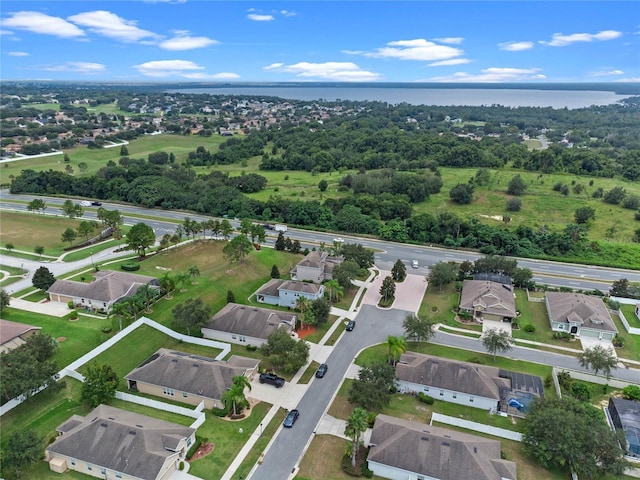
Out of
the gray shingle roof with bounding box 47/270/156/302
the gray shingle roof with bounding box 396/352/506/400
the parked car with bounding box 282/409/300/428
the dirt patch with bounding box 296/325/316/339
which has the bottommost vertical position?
the parked car with bounding box 282/409/300/428

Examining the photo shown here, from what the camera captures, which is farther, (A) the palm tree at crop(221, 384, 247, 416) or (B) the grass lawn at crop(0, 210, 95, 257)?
(B) the grass lawn at crop(0, 210, 95, 257)

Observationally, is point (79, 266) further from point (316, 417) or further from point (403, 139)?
point (403, 139)

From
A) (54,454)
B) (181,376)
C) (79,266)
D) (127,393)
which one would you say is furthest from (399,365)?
(79,266)

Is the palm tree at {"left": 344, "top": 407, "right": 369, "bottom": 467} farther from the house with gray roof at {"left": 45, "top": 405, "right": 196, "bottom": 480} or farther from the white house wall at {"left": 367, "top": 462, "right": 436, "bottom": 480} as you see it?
the house with gray roof at {"left": 45, "top": 405, "right": 196, "bottom": 480}

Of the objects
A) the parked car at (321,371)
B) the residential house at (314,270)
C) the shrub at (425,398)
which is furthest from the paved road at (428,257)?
the shrub at (425,398)

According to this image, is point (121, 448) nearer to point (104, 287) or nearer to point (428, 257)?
point (104, 287)

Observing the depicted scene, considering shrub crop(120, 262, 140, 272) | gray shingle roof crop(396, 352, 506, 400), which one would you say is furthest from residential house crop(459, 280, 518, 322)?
shrub crop(120, 262, 140, 272)
